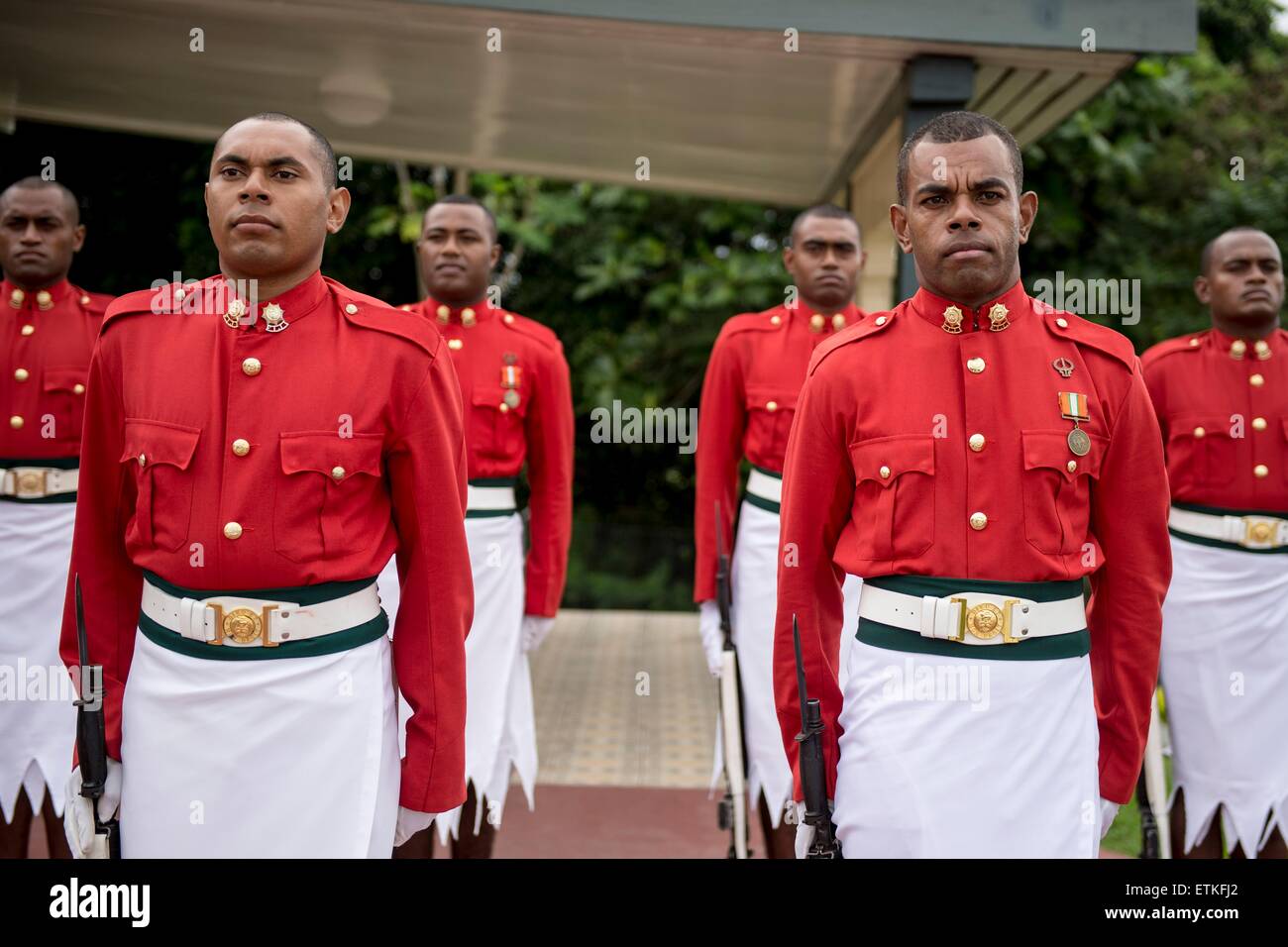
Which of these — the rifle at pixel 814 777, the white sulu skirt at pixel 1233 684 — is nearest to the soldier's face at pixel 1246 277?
the white sulu skirt at pixel 1233 684

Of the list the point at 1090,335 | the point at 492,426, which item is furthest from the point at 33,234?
the point at 1090,335

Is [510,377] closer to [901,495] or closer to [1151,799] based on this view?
[901,495]

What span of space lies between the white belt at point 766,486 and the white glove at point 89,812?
2.48 meters

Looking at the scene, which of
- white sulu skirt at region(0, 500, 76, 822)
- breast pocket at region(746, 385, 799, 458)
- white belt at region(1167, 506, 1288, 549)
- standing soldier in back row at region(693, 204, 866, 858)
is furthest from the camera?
breast pocket at region(746, 385, 799, 458)

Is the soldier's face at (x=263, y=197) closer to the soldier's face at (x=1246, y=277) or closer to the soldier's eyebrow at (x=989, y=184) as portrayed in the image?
the soldier's eyebrow at (x=989, y=184)

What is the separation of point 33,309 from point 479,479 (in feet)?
5.22

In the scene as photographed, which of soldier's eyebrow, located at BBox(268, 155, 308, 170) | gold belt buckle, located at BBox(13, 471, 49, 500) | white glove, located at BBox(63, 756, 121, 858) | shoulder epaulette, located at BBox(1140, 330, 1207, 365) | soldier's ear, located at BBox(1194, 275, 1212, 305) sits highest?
soldier's ear, located at BBox(1194, 275, 1212, 305)

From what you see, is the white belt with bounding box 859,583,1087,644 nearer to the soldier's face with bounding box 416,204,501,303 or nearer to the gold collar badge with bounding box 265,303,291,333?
the gold collar badge with bounding box 265,303,291,333

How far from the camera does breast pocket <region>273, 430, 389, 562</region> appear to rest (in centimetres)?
226

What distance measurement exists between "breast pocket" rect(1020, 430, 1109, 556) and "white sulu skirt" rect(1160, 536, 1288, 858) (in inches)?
78.9

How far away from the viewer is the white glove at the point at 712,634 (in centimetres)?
439

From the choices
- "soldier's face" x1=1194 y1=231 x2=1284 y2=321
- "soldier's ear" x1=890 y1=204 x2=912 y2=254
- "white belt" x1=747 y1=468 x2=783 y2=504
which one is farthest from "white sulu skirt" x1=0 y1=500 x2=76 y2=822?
"soldier's face" x1=1194 y1=231 x2=1284 y2=321

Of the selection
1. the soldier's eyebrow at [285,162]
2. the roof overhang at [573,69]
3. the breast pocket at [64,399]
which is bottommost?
the breast pocket at [64,399]
